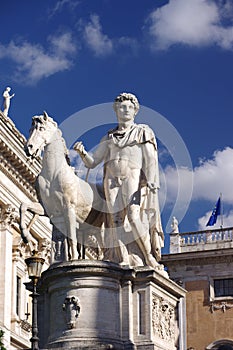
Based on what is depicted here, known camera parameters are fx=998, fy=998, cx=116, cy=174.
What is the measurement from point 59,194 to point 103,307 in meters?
1.96

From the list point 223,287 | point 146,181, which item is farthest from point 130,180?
point 223,287

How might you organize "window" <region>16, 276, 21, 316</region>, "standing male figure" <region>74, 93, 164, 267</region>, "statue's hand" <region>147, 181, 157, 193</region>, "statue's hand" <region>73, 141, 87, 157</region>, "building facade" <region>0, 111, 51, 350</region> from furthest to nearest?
"window" <region>16, 276, 21, 316</region> < "building facade" <region>0, 111, 51, 350</region> < "statue's hand" <region>73, 141, 87, 157</region> < "statue's hand" <region>147, 181, 157, 193</region> < "standing male figure" <region>74, 93, 164, 267</region>

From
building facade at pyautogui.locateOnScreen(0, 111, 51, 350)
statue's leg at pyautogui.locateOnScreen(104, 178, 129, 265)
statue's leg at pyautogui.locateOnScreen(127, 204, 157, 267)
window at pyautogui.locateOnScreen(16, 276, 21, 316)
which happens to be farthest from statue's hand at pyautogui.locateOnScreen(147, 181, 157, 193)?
window at pyautogui.locateOnScreen(16, 276, 21, 316)

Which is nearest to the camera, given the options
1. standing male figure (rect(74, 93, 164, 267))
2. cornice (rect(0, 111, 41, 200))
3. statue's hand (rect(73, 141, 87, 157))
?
standing male figure (rect(74, 93, 164, 267))

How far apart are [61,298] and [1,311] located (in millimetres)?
29227

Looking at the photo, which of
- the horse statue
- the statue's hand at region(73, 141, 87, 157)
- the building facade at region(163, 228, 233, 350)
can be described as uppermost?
the building facade at region(163, 228, 233, 350)

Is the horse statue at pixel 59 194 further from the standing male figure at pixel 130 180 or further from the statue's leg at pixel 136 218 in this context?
the statue's leg at pixel 136 218

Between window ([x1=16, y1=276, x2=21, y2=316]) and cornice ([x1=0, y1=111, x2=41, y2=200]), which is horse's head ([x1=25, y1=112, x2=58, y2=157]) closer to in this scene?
cornice ([x1=0, y1=111, x2=41, y2=200])

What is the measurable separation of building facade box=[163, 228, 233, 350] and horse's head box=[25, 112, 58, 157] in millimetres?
40822

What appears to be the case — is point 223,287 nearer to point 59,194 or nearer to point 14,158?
point 14,158

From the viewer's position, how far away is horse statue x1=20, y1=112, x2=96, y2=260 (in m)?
15.3

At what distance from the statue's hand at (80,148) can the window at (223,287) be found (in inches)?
1644

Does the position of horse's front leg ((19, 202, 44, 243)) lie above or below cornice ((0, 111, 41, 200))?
below

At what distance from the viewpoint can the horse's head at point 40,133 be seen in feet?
51.8
